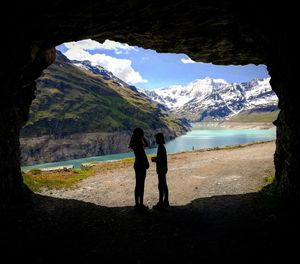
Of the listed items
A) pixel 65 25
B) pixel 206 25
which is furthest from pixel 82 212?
pixel 206 25

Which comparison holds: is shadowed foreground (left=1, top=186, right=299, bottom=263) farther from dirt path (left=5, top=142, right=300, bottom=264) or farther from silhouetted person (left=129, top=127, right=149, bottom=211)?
silhouetted person (left=129, top=127, right=149, bottom=211)

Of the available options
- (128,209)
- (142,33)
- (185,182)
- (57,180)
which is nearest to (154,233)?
(128,209)

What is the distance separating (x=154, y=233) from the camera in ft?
52.0

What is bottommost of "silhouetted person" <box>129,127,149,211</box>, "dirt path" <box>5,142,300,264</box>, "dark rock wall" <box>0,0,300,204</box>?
"dirt path" <box>5,142,300,264</box>

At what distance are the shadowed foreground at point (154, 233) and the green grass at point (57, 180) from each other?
10.7m

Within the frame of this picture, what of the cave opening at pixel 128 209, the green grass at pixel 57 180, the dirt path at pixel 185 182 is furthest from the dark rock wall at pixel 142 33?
the green grass at pixel 57 180

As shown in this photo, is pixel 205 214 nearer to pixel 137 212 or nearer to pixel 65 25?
pixel 137 212

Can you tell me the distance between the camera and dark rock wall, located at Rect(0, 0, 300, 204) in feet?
50.9

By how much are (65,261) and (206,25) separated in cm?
1641

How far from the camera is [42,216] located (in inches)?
773

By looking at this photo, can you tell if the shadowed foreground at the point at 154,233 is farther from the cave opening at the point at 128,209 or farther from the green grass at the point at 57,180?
the green grass at the point at 57,180

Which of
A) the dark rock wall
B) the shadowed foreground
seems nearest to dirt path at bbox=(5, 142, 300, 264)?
the shadowed foreground

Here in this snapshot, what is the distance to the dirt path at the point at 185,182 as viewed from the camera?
86.1 feet

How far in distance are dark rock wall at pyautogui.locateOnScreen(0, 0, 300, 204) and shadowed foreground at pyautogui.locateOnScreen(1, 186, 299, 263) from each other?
7.47 feet
